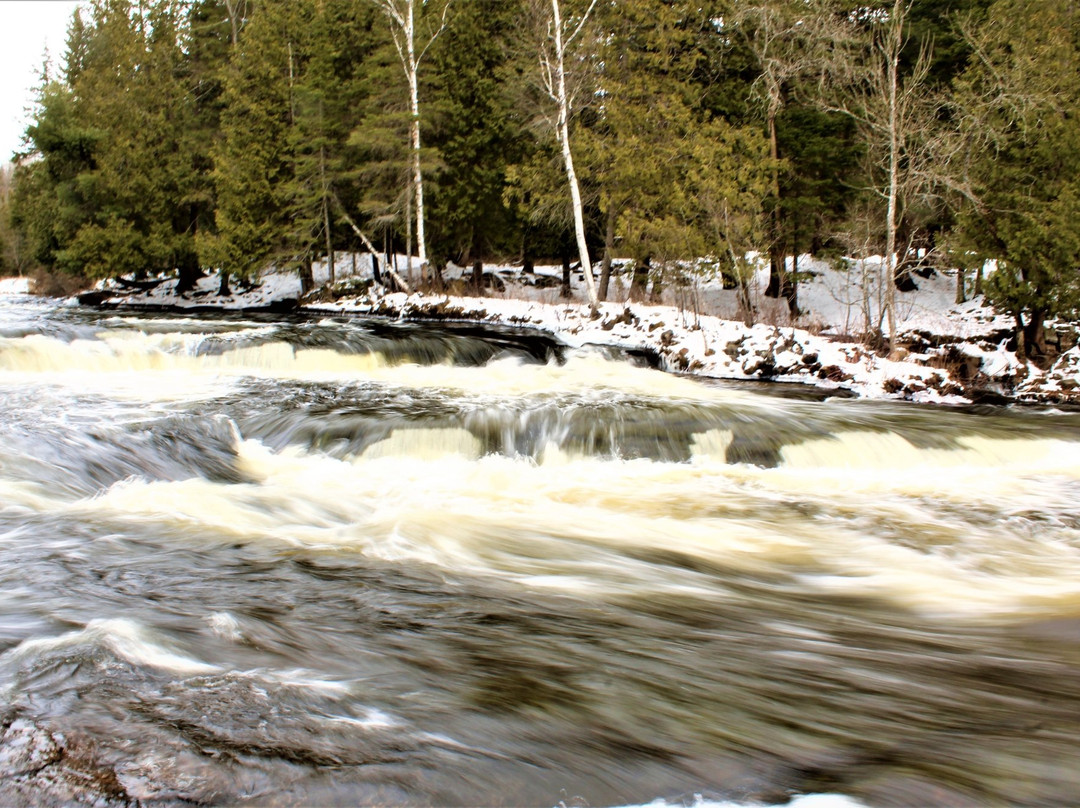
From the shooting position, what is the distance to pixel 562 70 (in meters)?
19.1

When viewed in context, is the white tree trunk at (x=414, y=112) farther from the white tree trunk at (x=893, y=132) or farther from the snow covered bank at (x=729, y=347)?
the white tree trunk at (x=893, y=132)

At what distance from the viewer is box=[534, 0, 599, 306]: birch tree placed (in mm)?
19000

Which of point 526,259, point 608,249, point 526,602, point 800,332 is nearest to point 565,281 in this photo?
point 608,249

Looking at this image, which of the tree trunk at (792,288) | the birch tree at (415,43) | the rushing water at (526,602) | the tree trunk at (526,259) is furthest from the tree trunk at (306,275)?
the rushing water at (526,602)

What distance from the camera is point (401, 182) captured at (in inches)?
982

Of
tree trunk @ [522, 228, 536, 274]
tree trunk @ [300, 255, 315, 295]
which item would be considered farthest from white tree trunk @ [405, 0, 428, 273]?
tree trunk @ [522, 228, 536, 274]

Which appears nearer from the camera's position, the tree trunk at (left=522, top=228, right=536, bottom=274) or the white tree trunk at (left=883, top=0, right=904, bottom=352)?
the white tree trunk at (left=883, top=0, right=904, bottom=352)

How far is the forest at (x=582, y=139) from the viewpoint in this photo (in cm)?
1548

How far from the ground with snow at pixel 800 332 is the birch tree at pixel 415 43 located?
10.4 feet

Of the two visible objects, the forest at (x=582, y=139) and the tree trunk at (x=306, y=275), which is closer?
the forest at (x=582, y=139)

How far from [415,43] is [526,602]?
24.4 m

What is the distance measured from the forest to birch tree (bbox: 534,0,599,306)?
0.10 m

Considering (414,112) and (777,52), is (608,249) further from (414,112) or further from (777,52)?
(414,112)

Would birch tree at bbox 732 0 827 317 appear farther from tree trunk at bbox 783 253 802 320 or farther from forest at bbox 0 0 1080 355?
forest at bbox 0 0 1080 355
